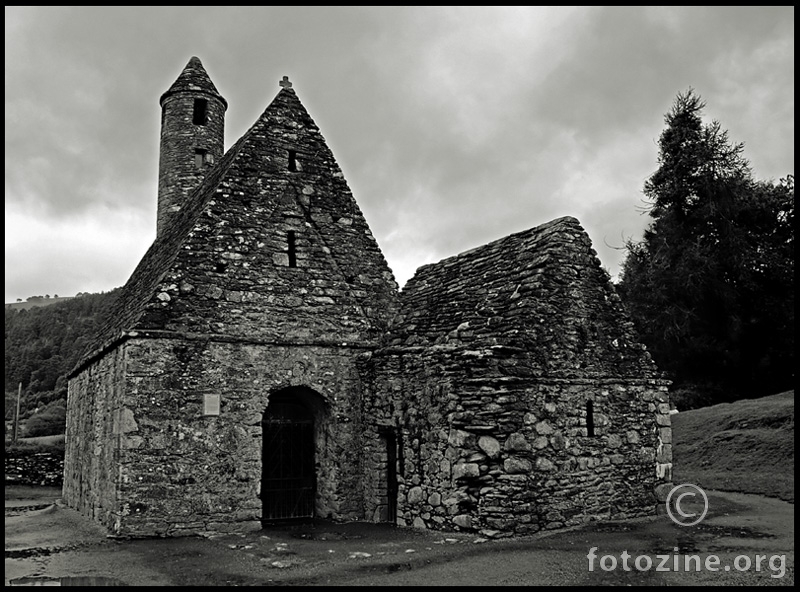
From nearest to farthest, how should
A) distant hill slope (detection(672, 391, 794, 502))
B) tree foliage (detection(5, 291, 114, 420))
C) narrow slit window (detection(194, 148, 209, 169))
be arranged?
distant hill slope (detection(672, 391, 794, 502))
narrow slit window (detection(194, 148, 209, 169))
tree foliage (detection(5, 291, 114, 420))

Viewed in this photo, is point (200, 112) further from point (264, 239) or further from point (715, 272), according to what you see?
point (715, 272)

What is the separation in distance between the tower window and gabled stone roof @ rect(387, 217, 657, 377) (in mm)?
12244

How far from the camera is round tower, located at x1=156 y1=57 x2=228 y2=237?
71.3 feet

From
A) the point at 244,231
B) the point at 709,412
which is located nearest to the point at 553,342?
the point at 244,231

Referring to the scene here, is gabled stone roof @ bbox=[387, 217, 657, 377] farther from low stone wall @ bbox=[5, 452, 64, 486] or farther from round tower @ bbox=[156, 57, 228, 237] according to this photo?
low stone wall @ bbox=[5, 452, 64, 486]

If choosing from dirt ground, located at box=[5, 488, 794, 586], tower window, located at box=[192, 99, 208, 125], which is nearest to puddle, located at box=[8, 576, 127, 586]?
dirt ground, located at box=[5, 488, 794, 586]

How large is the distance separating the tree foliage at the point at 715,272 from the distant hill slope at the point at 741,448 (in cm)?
611

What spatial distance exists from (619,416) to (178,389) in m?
8.19

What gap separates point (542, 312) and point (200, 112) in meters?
15.3

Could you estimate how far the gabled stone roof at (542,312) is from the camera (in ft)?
38.8

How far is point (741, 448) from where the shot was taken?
62.8ft

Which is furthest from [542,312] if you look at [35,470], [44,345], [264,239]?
[44,345]

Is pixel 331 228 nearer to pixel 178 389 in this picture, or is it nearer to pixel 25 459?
pixel 178 389

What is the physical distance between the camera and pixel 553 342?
11.9 meters
